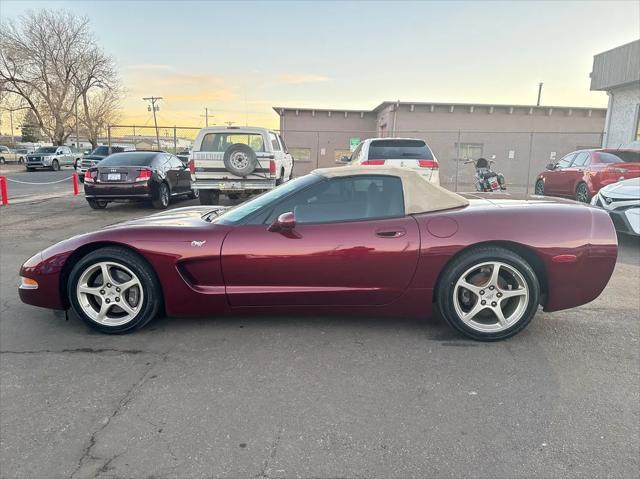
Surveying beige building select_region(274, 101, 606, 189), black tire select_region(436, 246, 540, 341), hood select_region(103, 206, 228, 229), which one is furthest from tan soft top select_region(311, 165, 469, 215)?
beige building select_region(274, 101, 606, 189)

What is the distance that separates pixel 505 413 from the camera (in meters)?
2.49

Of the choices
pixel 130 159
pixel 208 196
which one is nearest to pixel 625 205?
pixel 208 196

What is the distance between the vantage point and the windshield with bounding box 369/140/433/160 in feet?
31.2

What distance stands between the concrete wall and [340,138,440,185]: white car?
36.4ft

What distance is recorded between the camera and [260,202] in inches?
146

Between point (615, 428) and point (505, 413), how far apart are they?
545 millimetres

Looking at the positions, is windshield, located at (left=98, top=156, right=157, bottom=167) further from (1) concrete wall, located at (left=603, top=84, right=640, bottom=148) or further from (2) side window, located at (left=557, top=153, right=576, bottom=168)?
(1) concrete wall, located at (left=603, top=84, right=640, bottom=148)

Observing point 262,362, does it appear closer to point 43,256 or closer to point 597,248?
point 43,256

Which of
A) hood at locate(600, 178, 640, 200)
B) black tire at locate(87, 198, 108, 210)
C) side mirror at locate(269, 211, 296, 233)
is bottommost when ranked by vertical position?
black tire at locate(87, 198, 108, 210)

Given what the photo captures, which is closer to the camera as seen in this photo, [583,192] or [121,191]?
[121,191]

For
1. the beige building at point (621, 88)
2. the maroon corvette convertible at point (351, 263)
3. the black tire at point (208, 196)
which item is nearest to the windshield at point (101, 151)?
the black tire at point (208, 196)

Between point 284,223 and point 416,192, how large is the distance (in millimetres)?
1079

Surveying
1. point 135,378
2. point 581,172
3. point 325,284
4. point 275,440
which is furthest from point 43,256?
point 581,172

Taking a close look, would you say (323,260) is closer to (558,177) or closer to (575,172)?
(575,172)
